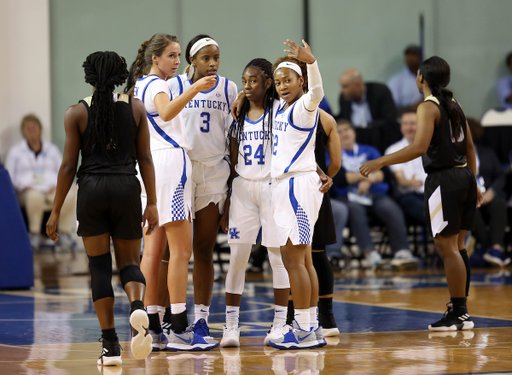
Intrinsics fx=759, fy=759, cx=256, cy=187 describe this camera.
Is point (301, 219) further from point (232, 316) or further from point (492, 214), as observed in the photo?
point (492, 214)

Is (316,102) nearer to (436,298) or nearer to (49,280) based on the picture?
(436,298)

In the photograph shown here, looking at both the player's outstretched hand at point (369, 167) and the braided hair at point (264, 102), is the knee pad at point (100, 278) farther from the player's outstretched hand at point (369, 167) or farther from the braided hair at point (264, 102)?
the player's outstretched hand at point (369, 167)

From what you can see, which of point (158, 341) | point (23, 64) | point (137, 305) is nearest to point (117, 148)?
point (137, 305)

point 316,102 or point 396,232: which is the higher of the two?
point 316,102

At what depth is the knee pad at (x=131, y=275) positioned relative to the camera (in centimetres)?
379

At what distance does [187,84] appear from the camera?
4668mm

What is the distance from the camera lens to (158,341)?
14.4ft

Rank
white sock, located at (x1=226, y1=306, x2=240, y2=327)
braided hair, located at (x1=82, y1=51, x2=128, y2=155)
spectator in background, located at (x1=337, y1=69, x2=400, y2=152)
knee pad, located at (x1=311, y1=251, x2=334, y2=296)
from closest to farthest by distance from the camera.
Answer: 1. braided hair, located at (x1=82, y1=51, x2=128, y2=155)
2. white sock, located at (x1=226, y1=306, x2=240, y2=327)
3. knee pad, located at (x1=311, y1=251, x2=334, y2=296)
4. spectator in background, located at (x1=337, y1=69, x2=400, y2=152)

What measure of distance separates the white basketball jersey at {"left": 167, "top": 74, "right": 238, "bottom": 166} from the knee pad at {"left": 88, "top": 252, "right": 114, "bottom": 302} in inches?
40.2

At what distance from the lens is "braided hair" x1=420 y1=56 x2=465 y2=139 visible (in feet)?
16.8

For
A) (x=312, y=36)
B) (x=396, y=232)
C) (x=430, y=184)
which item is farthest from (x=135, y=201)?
(x=312, y=36)

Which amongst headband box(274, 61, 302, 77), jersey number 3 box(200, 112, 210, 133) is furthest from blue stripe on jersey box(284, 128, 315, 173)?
jersey number 3 box(200, 112, 210, 133)

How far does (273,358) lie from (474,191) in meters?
2.04

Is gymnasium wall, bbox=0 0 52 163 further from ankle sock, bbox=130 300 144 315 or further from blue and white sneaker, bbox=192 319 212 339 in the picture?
ankle sock, bbox=130 300 144 315
